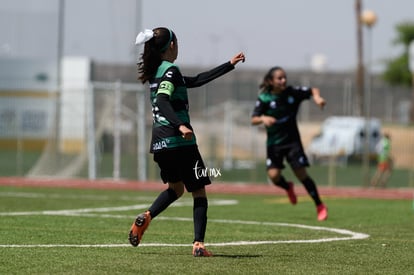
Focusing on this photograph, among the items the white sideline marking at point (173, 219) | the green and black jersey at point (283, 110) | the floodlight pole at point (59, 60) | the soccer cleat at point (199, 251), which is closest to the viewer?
the soccer cleat at point (199, 251)

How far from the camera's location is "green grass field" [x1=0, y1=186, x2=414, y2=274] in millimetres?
8867

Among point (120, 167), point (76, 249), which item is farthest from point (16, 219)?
point (120, 167)

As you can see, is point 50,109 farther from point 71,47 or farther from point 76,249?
point 76,249

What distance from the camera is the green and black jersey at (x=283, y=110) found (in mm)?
16453

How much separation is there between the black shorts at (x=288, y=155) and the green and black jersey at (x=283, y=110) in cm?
9

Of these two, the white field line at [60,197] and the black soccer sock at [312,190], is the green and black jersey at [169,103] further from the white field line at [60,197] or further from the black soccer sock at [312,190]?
the white field line at [60,197]

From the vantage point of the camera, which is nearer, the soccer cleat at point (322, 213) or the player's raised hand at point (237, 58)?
the player's raised hand at point (237, 58)

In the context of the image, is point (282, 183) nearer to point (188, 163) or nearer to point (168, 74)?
point (188, 163)

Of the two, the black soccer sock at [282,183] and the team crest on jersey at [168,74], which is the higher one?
the team crest on jersey at [168,74]

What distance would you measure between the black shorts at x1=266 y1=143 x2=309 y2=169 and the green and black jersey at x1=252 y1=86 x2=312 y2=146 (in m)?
0.09

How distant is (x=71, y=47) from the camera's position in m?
33.0

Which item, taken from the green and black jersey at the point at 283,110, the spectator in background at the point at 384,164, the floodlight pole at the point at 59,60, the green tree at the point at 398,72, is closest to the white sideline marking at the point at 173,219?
the green and black jersey at the point at 283,110

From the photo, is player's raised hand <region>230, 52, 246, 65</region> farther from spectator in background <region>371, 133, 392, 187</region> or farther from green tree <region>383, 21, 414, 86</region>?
green tree <region>383, 21, 414, 86</region>

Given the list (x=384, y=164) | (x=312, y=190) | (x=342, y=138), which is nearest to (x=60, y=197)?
(x=312, y=190)
